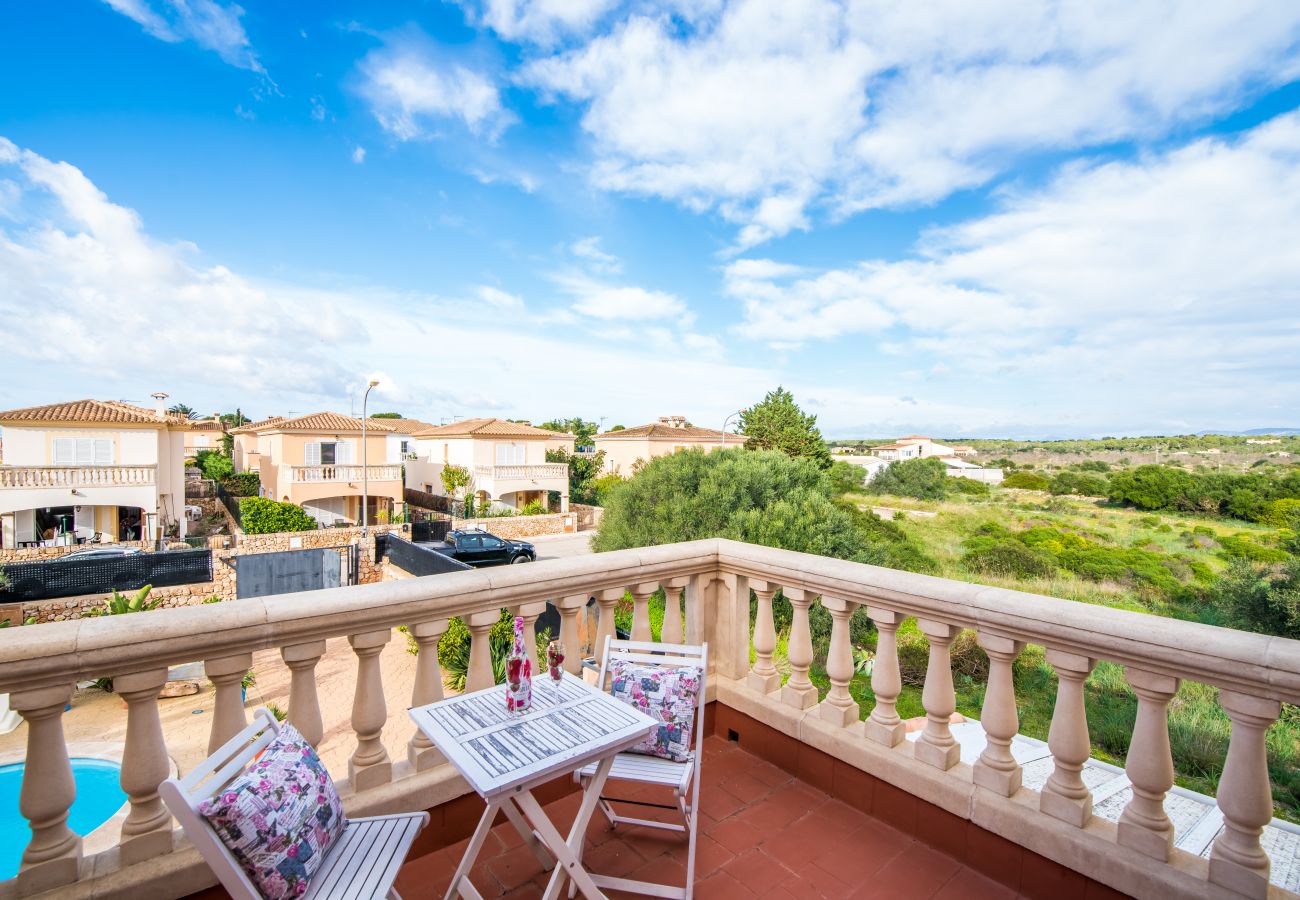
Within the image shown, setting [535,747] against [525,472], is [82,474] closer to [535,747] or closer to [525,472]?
[525,472]

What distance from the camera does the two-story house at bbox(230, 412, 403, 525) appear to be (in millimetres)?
25859

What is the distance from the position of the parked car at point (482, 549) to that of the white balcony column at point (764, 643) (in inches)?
608

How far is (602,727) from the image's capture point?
6.35 ft

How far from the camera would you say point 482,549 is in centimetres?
1839

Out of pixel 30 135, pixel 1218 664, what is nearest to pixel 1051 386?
pixel 1218 664

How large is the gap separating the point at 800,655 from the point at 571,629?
3.94 feet

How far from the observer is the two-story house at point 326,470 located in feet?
84.8

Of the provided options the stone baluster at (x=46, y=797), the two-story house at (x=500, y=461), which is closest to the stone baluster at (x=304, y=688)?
the stone baluster at (x=46, y=797)

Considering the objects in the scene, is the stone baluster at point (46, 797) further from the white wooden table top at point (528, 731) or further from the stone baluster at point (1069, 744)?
the stone baluster at point (1069, 744)

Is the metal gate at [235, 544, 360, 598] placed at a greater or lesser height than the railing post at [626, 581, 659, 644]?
lesser

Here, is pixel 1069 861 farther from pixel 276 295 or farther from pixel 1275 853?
pixel 276 295

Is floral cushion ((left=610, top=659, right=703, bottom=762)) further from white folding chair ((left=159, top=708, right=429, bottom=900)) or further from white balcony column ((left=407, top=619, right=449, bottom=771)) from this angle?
white folding chair ((left=159, top=708, right=429, bottom=900))

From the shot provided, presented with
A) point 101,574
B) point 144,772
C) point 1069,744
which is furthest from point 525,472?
point 1069,744

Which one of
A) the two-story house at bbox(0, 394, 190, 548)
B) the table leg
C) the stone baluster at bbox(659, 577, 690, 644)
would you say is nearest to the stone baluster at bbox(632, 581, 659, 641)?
the stone baluster at bbox(659, 577, 690, 644)
